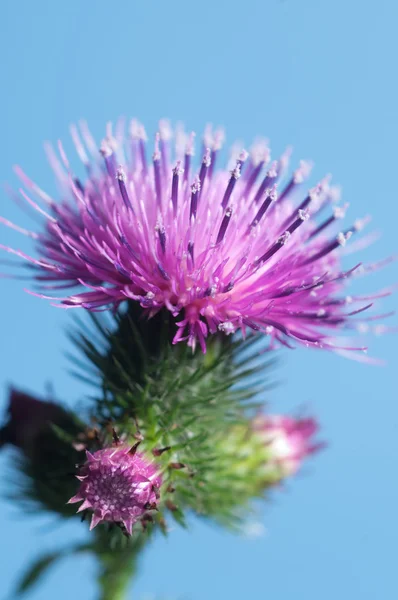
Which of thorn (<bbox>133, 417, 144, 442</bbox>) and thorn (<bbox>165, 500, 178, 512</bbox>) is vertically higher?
thorn (<bbox>133, 417, 144, 442</bbox>)

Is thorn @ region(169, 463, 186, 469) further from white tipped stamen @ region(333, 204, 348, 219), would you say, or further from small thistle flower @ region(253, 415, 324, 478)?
white tipped stamen @ region(333, 204, 348, 219)

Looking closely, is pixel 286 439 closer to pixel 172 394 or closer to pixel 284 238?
pixel 172 394

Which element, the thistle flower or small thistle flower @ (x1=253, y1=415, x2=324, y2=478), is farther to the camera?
small thistle flower @ (x1=253, y1=415, x2=324, y2=478)

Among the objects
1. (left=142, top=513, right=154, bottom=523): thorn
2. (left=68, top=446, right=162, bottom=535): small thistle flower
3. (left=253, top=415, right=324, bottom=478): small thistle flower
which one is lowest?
(left=253, top=415, right=324, bottom=478): small thistle flower

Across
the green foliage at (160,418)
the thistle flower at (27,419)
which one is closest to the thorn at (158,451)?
the green foliage at (160,418)

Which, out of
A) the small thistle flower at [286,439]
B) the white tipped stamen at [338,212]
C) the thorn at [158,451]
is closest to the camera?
the thorn at [158,451]

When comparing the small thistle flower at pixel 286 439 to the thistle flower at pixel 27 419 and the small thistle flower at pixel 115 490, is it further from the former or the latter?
the small thistle flower at pixel 115 490

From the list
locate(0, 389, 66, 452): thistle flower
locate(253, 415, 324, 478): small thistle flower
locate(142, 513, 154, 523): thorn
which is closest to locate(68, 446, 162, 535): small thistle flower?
locate(142, 513, 154, 523): thorn
